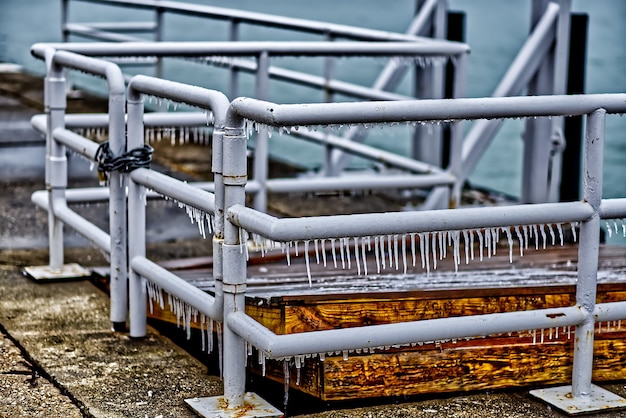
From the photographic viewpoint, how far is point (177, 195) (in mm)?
3988

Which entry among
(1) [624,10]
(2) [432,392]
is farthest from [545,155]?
(1) [624,10]

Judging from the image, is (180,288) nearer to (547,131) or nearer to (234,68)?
(547,131)

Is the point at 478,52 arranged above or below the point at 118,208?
below

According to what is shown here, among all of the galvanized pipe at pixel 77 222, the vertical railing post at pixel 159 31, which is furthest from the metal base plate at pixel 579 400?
the vertical railing post at pixel 159 31

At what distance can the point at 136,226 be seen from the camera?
4.40 metres

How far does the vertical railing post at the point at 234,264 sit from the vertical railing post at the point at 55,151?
5.94 feet

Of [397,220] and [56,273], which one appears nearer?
[397,220]

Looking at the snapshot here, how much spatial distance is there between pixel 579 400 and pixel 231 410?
1.08m

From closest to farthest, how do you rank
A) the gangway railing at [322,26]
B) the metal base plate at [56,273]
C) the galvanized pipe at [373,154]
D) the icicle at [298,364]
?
the icicle at [298,364] < the metal base plate at [56,273] < the galvanized pipe at [373,154] < the gangway railing at [322,26]

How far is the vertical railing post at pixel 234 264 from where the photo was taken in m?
3.54

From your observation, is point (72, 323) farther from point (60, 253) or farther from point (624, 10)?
point (624, 10)

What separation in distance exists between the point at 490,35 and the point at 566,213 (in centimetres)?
3417

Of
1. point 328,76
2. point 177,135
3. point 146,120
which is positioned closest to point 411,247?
point 146,120

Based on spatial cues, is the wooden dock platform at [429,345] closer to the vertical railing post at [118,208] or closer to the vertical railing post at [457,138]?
the vertical railing post at [118,208]
